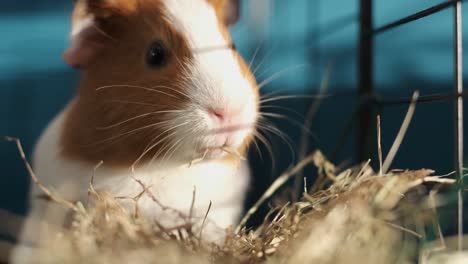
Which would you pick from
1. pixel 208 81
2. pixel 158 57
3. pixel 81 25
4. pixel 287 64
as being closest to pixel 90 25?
pixel 81 25

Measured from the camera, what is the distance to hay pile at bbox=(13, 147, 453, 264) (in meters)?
0.73

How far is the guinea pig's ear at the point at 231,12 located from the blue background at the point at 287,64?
0.30 meters

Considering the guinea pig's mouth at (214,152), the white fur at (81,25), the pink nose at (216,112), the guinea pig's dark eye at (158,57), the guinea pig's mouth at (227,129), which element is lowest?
the guinea pig's mouth at (214,152)

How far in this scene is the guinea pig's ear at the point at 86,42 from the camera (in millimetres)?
1274

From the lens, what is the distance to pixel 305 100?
2.03 meters

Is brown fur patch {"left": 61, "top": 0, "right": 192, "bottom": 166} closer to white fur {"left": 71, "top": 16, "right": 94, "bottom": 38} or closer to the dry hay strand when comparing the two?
white fur {"left": 71, "top": 16, "right": 94, "bottom": 38}

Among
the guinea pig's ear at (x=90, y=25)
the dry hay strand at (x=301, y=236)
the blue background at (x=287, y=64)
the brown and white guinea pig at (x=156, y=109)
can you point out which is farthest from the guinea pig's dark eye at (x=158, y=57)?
the blue background at (x=287, y=64)

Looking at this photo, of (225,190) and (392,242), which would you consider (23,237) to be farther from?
(392,242)

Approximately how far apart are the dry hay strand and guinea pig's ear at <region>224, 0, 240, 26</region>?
73 cm

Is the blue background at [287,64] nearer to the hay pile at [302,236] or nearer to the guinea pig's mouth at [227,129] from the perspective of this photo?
the guinea pig's mouth at [227,129]

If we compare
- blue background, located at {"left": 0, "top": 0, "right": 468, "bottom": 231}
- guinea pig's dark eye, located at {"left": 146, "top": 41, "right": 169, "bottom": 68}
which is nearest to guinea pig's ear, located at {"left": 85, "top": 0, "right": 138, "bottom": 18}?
guinea pig's dark eye, located at {"left": 146, "top": 41, "right": 169, "bottom": 68}

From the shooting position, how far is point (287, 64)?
80.1 inches

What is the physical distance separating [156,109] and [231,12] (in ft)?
1.75

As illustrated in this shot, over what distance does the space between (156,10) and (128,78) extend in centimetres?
18
